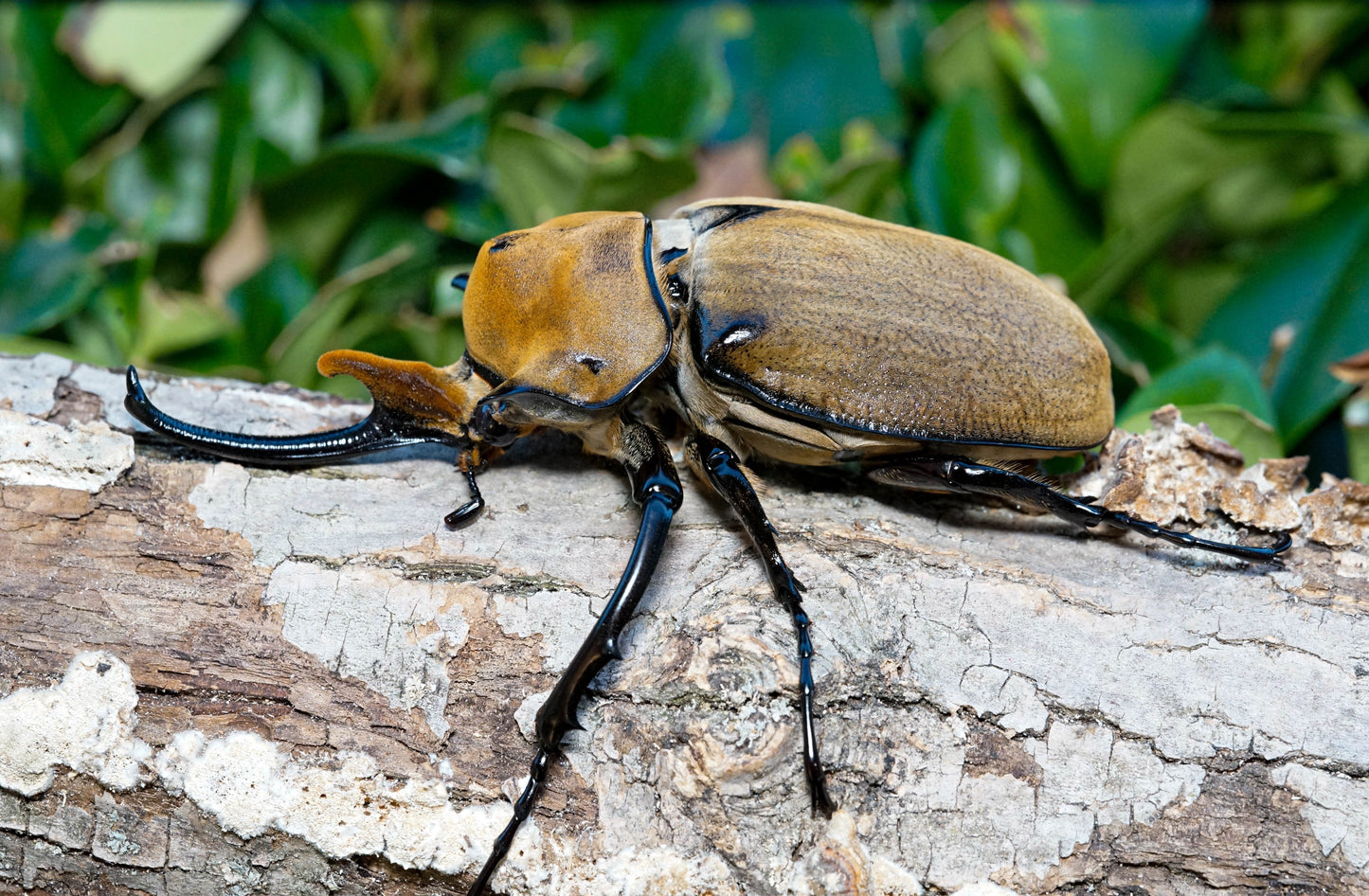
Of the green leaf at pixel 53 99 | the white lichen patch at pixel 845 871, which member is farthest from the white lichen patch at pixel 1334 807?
the green leaf at pixel 53 99

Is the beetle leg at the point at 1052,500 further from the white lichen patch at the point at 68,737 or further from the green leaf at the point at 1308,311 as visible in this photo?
the white lichen patch at the point at 68,737

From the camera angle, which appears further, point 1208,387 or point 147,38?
point 147,38

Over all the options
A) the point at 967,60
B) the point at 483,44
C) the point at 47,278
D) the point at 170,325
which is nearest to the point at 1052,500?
the point at 967,60

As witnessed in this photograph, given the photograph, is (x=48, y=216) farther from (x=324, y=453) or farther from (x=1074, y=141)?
(x=1074, y=141)

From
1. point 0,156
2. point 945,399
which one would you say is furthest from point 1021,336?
point 0,156

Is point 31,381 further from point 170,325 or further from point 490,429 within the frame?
point 490,429

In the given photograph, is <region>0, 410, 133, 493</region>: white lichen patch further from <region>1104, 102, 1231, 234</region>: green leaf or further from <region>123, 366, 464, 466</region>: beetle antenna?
<region>1104, 102, 1231, 234</region>: green leaf

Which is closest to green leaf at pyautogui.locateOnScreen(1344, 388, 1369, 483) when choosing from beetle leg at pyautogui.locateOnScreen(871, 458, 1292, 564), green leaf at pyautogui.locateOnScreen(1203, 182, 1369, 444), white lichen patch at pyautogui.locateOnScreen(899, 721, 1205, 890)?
green leaf at pyautogui.locateOnScreen(1203, 182, 1369, 444)
